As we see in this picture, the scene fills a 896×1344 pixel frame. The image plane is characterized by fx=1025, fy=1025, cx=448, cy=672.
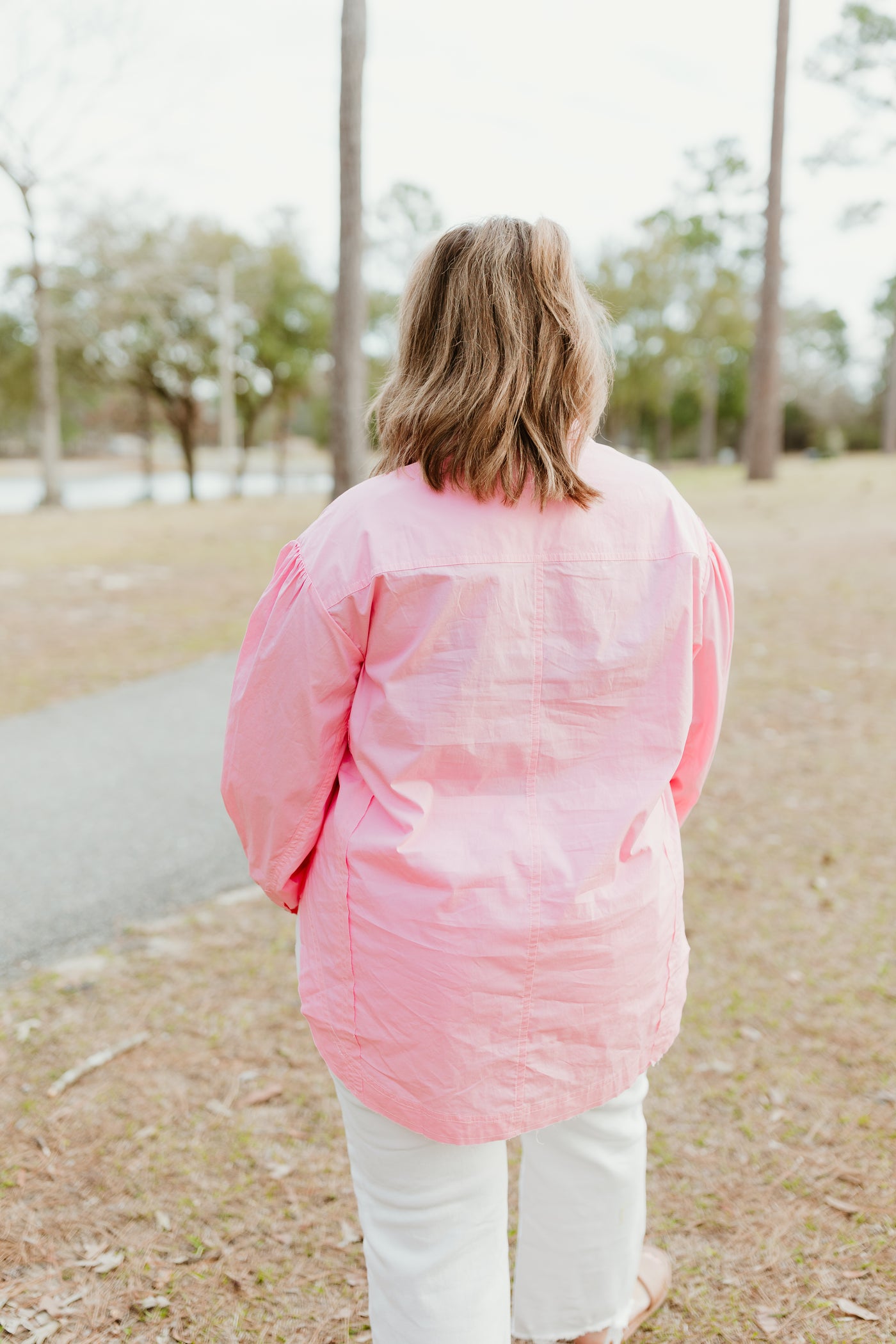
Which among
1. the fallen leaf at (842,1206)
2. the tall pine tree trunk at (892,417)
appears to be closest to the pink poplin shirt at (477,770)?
the fallen leaf at (842,1206)

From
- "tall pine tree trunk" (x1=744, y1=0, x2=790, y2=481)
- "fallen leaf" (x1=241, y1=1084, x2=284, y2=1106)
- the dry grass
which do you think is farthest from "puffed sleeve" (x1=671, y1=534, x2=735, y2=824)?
"tall pine tree trunk" (x1=744, y1=0, x2=790, y2=481)

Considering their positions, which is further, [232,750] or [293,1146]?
[293,1146]

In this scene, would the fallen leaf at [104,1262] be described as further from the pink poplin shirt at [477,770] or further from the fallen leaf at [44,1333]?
the pink poplin shirt at [477,770]

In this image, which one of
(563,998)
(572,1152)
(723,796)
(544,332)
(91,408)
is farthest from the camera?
(91,408)

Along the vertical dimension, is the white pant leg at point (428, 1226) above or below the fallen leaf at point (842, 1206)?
above

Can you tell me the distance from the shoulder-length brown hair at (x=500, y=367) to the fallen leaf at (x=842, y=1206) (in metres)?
1.89

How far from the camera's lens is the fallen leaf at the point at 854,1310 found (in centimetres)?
205

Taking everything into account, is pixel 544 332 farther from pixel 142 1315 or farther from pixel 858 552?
pixel 858 552

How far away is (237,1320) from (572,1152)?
2.91 ft

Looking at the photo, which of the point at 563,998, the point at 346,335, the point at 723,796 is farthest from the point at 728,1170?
the point at 346,335

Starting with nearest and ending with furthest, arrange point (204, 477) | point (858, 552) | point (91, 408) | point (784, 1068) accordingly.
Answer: point (784, 1068)
point (858, 552)
point (91, 408)
point (204, 477)

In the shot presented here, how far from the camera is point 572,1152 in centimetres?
171

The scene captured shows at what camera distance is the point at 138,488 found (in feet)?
131

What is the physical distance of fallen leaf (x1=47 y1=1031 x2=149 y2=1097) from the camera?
270cm
